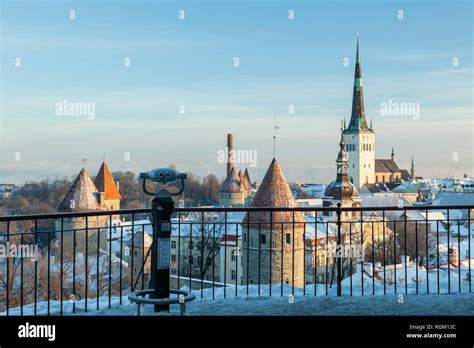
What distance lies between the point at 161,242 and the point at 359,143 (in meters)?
106

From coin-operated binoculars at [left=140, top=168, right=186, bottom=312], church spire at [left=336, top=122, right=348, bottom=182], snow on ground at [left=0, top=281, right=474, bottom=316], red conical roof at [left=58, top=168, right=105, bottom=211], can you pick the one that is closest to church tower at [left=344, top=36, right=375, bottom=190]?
church spire at [left=336, top=122, right=348, bottom=182]

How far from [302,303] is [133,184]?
71563mm

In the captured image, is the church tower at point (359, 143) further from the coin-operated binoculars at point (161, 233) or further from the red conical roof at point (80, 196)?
the coin-operated binoculars at point (161, 233)

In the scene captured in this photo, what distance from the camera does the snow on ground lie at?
17.7 feet

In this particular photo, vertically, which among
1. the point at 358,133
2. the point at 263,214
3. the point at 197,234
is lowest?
the point at 197,234

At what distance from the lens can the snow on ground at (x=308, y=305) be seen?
5402 mm

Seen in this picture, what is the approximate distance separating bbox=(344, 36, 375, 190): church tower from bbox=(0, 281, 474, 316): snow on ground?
100558 mm

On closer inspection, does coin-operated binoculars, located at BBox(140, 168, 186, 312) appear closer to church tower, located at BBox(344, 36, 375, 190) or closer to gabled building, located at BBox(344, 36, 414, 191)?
gabled building, located at BBox(344, 36, 414, 191)

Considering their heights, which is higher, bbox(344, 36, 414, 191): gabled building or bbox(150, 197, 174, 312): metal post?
bbox(344, 36, 414, 191): gabled building

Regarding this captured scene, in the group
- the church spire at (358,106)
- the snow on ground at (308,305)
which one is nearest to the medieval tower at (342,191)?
the snow on ground at (308,305)

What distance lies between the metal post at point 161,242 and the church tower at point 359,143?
102 meters

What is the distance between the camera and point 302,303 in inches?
225
